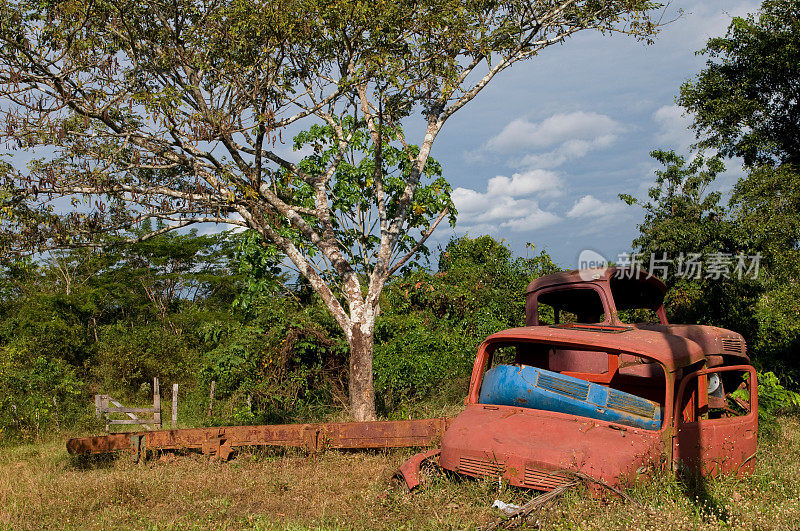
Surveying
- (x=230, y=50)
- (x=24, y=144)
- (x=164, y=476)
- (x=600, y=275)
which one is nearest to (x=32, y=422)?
(x=24, y=144)

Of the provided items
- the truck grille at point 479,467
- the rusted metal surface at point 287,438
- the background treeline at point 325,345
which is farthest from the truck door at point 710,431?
the background treeline at point 325,345

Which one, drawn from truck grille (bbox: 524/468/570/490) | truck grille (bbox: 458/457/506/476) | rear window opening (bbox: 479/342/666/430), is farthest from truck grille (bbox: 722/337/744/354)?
truck grille (bbox: 458/457/506/476)

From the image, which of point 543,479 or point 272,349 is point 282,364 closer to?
point 272,349

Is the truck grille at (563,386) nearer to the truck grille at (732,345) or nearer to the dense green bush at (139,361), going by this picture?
the truck grille at (732,345)

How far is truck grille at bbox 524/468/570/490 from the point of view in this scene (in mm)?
5035

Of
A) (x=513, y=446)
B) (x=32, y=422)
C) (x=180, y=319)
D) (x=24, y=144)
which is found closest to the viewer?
(x=513, y=446)

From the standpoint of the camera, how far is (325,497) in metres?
6.68

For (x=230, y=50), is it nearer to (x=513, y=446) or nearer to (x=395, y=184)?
(x=395, y=184)

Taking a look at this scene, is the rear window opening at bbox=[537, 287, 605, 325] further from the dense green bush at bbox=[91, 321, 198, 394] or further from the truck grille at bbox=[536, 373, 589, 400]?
the dense green bush at bbox=[91, 321, 198, 394]

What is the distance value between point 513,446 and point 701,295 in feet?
30.9

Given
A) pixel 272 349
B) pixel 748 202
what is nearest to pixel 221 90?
pixel 272 349

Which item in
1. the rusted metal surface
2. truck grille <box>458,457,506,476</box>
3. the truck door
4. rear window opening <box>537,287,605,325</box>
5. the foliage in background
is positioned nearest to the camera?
truck grille <box>458,457,506,476</box>

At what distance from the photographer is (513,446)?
5.33 metres

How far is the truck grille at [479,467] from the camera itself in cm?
532
